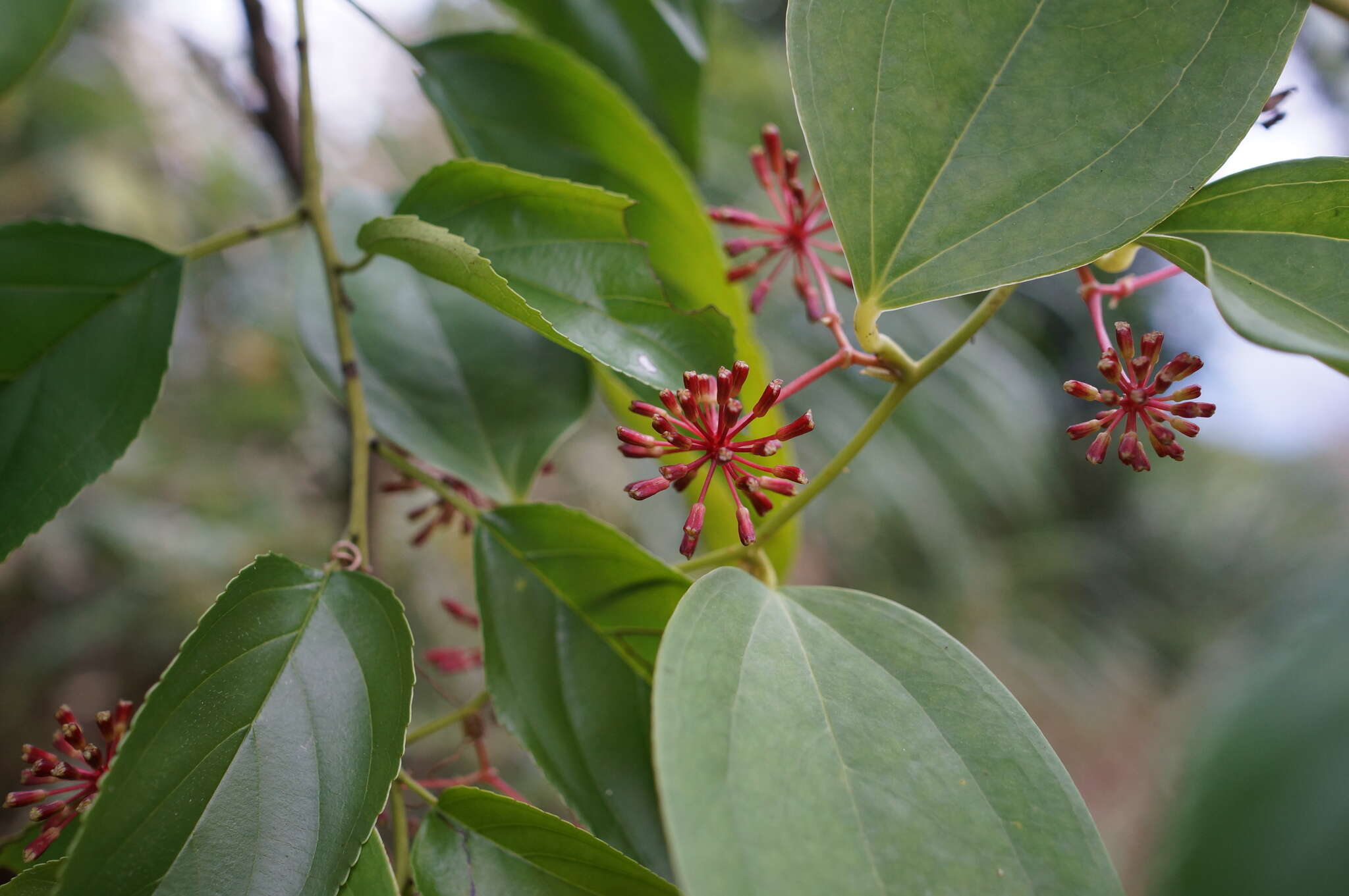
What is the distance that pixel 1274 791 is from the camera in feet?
0.81

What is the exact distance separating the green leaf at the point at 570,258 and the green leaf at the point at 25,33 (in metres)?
0.19

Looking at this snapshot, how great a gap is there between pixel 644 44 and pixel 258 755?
57 centimetres

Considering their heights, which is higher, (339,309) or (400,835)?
(339,309)

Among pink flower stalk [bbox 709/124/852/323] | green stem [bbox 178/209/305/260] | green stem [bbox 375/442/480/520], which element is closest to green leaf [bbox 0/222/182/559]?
green stem [bbox 178/209/305/260]

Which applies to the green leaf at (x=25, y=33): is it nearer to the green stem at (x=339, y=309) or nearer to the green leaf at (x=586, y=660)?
the green stem at (x=339, y=309)

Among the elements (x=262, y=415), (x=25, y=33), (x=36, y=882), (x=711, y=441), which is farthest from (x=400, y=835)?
(x=262, y=415)

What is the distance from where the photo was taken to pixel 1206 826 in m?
0.25

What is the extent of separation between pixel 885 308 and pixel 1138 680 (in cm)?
405

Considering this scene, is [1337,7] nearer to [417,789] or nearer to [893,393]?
[893,393]

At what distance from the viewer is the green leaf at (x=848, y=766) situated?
24 cm

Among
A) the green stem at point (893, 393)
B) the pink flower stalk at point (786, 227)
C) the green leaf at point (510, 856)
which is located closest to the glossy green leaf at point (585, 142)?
the pink flower stalk at point (786, 227)

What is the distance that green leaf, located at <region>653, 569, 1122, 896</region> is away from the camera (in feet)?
0.80

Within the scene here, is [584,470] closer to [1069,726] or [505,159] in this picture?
[505,159]

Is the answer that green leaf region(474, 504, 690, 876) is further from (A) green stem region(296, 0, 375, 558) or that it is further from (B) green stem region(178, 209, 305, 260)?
(B) green stem region(178, 209, 305, 260)
